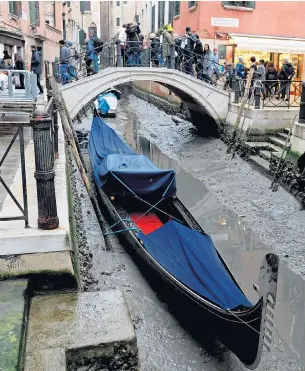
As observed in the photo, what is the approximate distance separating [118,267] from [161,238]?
94cm

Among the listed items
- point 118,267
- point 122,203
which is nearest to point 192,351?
point 118,267

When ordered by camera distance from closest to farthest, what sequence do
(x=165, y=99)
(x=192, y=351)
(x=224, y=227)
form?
1. (x=192, y=351)
2. (x=224, y=227)
3. (x=165, y=99)

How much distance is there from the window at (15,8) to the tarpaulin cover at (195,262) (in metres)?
10.9

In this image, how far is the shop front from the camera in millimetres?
14094

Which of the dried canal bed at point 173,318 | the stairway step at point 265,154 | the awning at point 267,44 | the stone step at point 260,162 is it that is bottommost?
the dried canal bed at point 173,318

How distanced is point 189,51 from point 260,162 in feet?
12.9

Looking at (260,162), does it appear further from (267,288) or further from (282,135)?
(267,288)

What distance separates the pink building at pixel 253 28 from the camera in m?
14.6

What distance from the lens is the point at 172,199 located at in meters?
6.95

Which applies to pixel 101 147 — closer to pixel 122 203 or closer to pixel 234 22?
pixel 122 203

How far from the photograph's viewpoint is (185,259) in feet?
15.4

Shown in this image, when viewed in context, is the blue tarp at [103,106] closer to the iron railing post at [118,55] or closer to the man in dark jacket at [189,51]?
the man in dark jacket at [189,51]

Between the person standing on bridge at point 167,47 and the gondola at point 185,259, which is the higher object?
the person standing on bridge at point 167,47

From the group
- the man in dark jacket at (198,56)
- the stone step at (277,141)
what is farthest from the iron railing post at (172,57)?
the stone step at (277,141)
